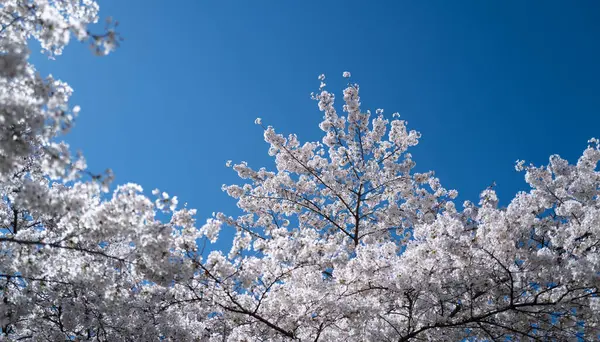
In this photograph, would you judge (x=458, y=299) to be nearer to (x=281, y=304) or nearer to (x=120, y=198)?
(x=281, y=304)

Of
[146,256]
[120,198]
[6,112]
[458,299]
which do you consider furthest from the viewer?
[458,299]

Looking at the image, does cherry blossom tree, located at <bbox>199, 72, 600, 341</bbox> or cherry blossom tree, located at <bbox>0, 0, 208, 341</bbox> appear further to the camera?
cherry blossom tree, located at <bbox>199, 72, 600, 341</bbox>

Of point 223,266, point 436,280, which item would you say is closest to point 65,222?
point 223,266

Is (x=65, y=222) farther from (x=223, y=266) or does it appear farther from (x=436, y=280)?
(x=436, y=280)

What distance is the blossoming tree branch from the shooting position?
4.57 meters

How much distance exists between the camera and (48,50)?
4.86m

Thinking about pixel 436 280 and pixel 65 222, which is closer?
Answer: pixel 65 222

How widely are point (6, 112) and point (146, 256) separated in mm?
2448

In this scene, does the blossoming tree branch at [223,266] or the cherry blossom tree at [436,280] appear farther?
the cherry blossom tree at [436,280]

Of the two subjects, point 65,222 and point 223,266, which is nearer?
point 65,222

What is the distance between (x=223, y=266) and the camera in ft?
23.0

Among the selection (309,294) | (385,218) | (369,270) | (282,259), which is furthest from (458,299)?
(385,218)

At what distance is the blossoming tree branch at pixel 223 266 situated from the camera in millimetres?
4574

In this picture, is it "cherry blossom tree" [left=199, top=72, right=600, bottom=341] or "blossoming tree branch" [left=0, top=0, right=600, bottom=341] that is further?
"cherry blossom tree" [left=199, top=72, right=600, bottom=341]
